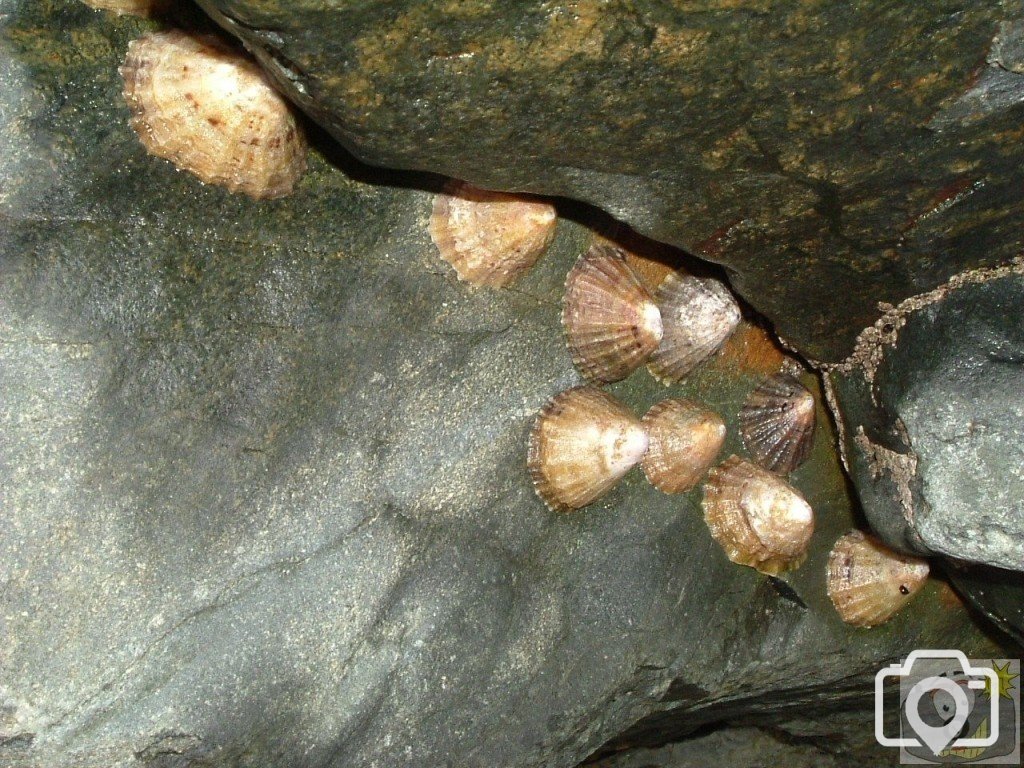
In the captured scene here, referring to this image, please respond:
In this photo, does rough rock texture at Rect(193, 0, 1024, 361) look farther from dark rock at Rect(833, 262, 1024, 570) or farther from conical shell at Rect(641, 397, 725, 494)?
conical shell at Rect(641, 397, 725, 494)

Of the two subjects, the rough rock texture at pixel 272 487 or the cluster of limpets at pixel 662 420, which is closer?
the rough rock texture at pixel 272 487

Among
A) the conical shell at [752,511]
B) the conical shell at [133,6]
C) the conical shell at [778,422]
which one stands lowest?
the conical shell at [752,511]

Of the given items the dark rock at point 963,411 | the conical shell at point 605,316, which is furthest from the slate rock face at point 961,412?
the conical shell at point 605,316

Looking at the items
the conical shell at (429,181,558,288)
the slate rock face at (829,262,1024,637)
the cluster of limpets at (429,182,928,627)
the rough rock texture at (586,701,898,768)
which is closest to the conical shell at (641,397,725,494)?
the cluster of limpets at (429,182,928,627)

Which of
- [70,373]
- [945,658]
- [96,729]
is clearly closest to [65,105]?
[70,373]

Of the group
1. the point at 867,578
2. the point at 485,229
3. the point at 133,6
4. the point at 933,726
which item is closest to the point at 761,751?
the point at 933,726

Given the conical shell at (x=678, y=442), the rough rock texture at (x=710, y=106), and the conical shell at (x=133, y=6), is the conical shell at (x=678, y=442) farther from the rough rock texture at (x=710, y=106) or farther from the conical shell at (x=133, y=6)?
the conical shell at (x=133, y=6)

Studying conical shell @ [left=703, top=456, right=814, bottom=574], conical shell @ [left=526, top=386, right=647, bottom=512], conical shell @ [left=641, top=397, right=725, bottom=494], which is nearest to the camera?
conical shell @ [left=526, top=386, right=647, bottom=512]

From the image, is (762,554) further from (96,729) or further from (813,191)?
(96,729)
